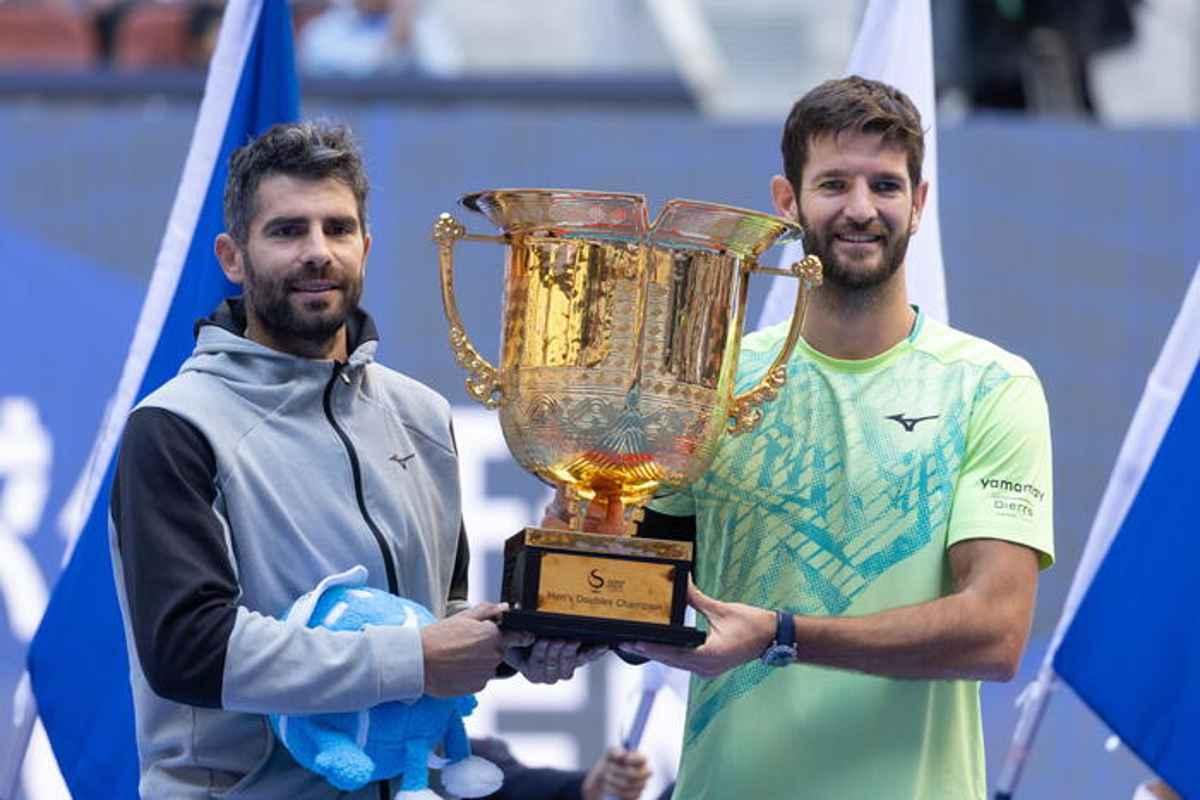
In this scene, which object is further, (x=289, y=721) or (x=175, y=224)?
(x=175, y=224)

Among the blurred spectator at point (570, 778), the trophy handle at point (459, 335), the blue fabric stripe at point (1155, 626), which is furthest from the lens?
the blurred spectator at point (570, 778)

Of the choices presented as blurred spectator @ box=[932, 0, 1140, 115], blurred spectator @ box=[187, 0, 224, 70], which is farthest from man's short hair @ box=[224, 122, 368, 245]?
blurred spectator @ box=[187, 0, 224, 70]

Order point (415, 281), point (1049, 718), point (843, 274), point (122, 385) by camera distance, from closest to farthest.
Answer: point (843, 274)
point (122, 385)
point (1049, 718)
point (415, 281)

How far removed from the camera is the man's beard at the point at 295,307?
3.12 meters

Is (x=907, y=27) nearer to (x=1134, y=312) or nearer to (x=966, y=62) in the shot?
(x=1134, y=312)

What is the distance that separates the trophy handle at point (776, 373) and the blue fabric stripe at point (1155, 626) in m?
1.01

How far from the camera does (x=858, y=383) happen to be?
327cm

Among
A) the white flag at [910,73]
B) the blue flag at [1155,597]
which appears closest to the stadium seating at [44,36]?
the white flag at [910,73]

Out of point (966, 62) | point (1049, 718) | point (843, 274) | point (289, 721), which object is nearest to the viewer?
point (289, 721)

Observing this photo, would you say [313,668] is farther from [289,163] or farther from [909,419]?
[909,419]

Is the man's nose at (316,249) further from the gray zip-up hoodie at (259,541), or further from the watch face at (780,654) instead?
the watch face at (780,654)

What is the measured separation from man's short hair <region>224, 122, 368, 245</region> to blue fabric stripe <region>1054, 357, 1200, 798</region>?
1.51 metres

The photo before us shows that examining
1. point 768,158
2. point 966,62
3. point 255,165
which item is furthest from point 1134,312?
point 255,165

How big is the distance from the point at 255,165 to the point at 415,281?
10.7 ft
